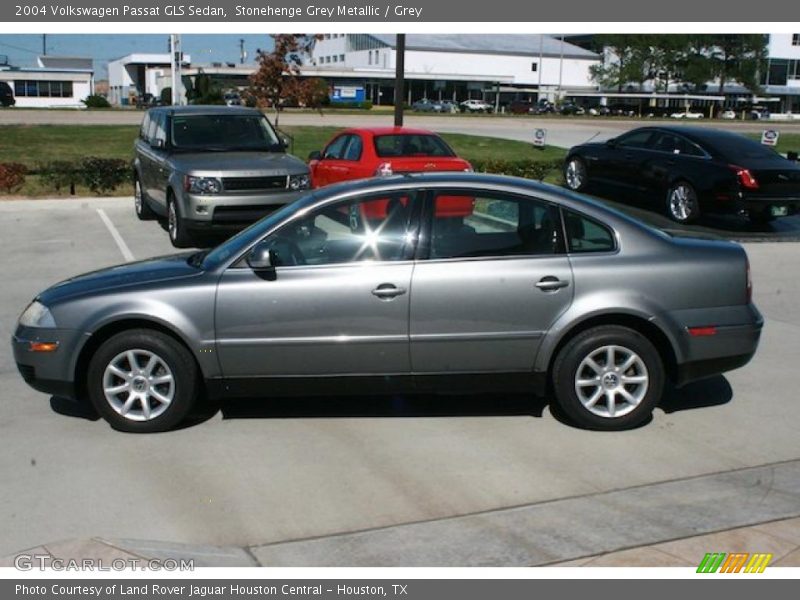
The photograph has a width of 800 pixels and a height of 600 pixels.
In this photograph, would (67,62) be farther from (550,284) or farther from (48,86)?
(550,284)

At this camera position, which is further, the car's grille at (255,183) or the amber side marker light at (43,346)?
the car's grille at (255,183)

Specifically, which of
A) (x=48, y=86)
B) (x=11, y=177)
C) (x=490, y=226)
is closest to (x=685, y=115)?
(x=48, y=86)

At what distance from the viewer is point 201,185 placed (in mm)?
12281

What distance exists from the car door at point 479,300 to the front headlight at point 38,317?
2263 mm

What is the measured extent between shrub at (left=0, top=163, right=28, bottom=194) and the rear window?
26.7 feet

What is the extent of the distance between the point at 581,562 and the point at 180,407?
110 inches

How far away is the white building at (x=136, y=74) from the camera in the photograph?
10558 cm

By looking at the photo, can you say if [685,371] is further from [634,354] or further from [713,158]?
[713,158]

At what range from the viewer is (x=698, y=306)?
6.13 m

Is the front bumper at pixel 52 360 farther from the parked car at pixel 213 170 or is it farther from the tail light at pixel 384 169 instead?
the tail light at pixel 384 169

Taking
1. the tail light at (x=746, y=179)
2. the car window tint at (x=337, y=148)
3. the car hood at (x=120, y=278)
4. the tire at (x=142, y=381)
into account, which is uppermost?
the car window tint at (x=337, y=148)

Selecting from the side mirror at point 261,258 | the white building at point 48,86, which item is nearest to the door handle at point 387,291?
the side mirror at point 261,258

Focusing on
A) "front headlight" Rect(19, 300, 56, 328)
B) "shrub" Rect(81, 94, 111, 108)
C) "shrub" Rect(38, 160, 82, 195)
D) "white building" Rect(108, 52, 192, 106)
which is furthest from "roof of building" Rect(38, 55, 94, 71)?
"front headlight" Rect(19, 300, 56, 328)

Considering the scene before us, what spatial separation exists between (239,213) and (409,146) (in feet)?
9.89
